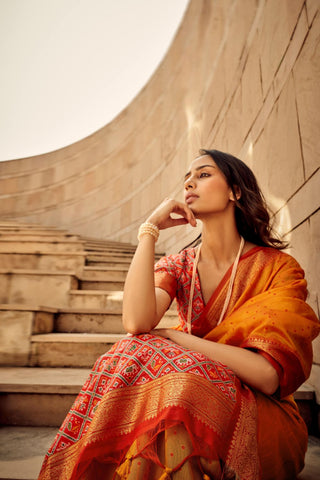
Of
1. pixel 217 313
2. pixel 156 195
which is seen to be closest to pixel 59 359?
pixel 217 313

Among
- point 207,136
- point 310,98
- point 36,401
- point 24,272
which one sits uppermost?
point 207,136

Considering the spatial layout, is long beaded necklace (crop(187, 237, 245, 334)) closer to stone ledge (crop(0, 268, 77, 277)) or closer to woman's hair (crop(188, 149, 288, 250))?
woman's hair (crop(188, 149, 288, 250))

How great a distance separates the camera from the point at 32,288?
228 centimetres

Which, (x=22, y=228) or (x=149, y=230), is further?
(x=22, y=228)

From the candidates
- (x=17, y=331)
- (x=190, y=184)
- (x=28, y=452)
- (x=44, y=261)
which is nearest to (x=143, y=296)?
(x=190, y=184)

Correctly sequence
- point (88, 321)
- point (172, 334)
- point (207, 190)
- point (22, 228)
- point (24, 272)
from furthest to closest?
point (22, 228), point (24, 272), point (88, 321), point (207, 190), point (172, 334)

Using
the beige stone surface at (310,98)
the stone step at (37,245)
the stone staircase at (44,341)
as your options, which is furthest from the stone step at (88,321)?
the stone step at (37,245)

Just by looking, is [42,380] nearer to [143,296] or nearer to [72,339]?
[72,339]

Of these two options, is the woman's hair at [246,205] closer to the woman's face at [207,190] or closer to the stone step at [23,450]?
the woman's face at [207,190]

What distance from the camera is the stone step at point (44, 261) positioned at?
9.47 ft

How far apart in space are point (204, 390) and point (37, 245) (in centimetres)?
303

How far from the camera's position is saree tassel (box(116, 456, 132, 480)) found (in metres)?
0.65

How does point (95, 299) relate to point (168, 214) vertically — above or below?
below

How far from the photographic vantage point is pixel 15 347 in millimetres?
1666
